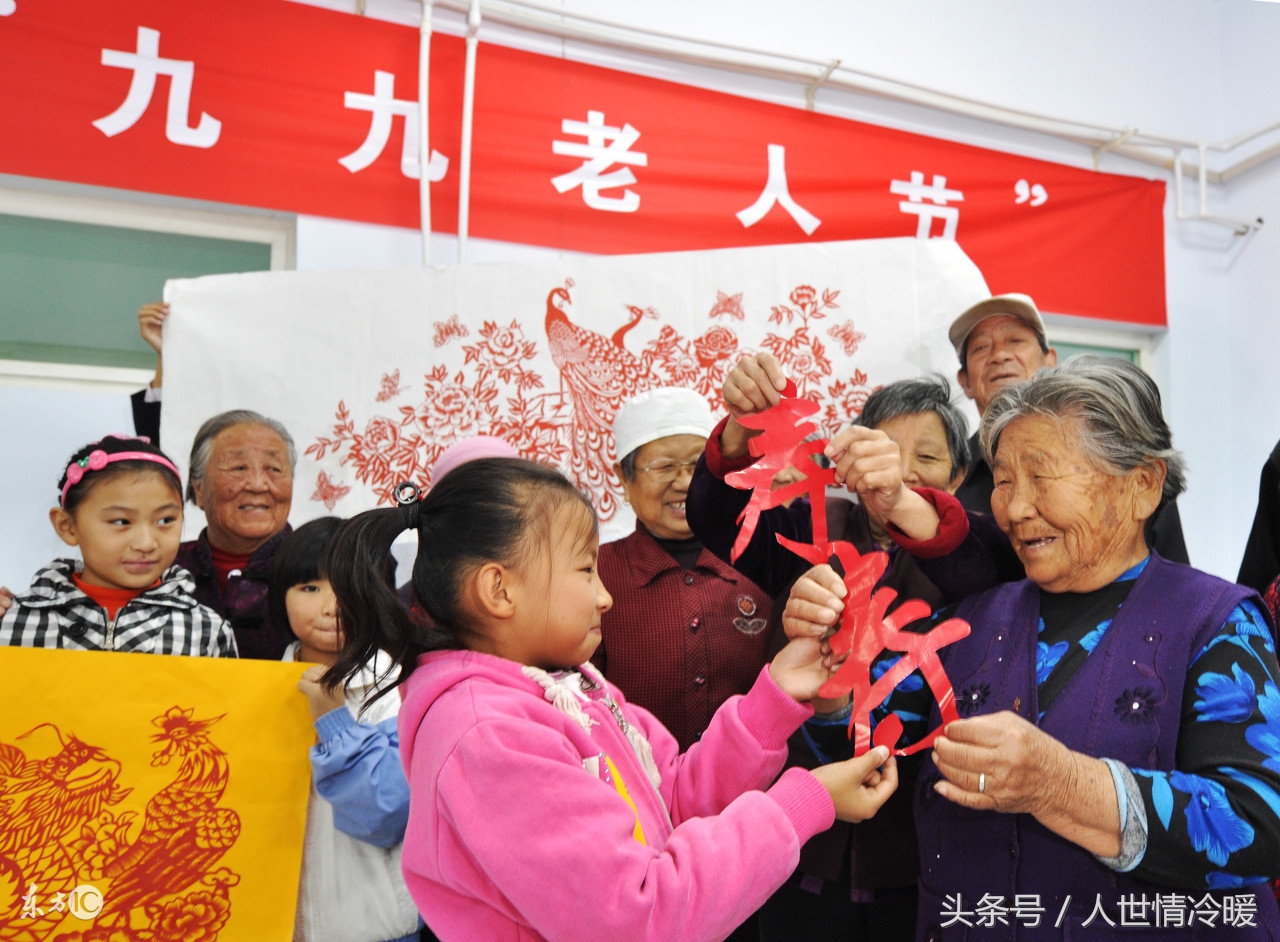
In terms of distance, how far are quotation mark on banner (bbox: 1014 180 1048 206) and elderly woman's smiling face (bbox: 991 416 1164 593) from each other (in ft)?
8.50

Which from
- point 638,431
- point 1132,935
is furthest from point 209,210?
point 1132,935

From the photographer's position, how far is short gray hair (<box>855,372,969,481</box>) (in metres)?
2.03

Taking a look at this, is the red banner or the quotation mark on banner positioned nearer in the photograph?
the red banner

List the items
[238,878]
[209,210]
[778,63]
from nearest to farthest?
[238,878] → [209,210] → [778,63]

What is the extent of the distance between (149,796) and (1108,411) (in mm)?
1598

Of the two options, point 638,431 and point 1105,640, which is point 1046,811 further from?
point 638,431

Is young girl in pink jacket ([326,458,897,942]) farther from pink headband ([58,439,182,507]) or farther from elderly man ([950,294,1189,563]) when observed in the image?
elderly man ([950,294,1189,563])

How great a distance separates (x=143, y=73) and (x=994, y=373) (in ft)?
7.68

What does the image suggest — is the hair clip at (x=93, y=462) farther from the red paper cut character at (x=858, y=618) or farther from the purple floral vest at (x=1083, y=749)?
the purple floral vest at (x=1083, y=749)

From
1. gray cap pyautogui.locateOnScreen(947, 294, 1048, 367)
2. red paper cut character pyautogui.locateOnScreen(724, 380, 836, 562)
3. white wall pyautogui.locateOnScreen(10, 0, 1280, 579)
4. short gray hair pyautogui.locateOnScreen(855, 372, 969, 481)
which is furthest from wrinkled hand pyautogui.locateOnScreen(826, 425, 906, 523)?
white wall pyautogui.locateOnScreen(10, 0, 1280, 579)

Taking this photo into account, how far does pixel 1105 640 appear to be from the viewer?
1205mm

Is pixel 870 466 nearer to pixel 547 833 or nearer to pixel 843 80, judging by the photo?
pixel 547 833

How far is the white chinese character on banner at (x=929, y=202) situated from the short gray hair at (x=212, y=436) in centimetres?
213

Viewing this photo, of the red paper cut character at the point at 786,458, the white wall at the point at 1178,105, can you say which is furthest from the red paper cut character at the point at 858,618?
the white wall at the point at 1178,105
